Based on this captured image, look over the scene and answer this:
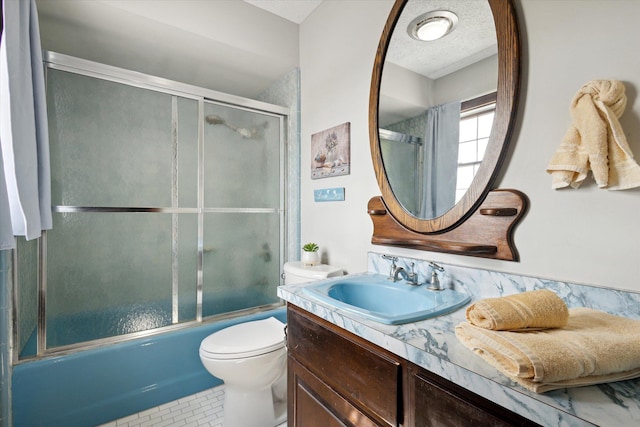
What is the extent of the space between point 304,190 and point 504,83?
1408 millimetres

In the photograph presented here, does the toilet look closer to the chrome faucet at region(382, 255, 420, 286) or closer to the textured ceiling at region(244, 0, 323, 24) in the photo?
the chrome faucet at region(382, 255, 420, 286)

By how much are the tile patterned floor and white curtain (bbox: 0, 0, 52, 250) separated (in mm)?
1137

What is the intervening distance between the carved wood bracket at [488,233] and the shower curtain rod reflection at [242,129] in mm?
1527

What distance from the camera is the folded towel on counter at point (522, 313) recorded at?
0.61 meters

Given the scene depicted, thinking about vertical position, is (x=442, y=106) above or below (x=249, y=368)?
above

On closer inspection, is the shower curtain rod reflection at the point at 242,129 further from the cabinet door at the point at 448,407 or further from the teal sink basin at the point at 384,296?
the cabinet door at the point at 448,407

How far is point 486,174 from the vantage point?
1018 millimetres

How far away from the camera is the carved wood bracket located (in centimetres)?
96

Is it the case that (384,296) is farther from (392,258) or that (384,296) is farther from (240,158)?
(240,158)

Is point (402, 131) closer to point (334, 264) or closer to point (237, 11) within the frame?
point (334, 264)

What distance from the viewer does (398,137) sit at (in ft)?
4.50

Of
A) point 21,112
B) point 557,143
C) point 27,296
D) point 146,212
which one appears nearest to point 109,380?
point 27,296

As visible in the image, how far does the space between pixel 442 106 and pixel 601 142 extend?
56cm

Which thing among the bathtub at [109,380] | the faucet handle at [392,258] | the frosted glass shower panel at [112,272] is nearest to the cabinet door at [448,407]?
the faucet handle at [392,258]
